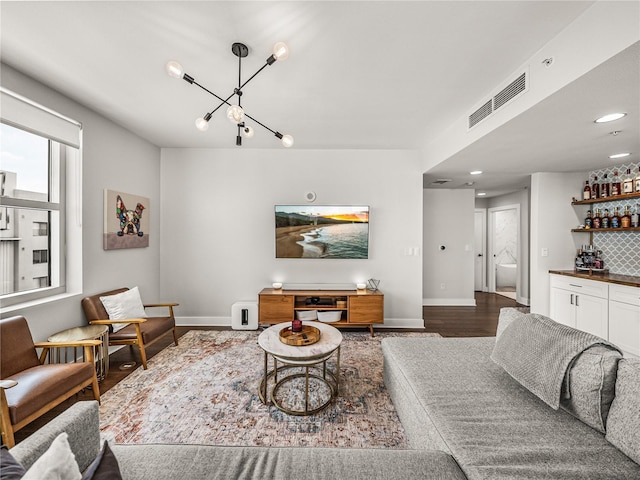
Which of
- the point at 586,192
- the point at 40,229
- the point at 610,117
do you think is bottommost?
the point at 40,229

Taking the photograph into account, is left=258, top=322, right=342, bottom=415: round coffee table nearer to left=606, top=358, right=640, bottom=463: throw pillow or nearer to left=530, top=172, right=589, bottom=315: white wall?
left=606, top=358, right=640, bottom=463: throw pillow

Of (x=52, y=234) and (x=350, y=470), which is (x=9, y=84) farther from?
(x=350, y=470)

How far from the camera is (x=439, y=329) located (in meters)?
4.12

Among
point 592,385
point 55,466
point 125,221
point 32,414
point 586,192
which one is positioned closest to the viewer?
point 55,466

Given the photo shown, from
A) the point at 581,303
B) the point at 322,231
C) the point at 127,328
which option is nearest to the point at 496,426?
the point at 322,231

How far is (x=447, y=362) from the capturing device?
6.24 feet

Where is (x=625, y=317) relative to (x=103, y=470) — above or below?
below

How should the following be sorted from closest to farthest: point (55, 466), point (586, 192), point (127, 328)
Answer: point (55, 466)
point (127, 328)
point (586, 192)

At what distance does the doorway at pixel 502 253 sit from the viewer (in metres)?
6.54

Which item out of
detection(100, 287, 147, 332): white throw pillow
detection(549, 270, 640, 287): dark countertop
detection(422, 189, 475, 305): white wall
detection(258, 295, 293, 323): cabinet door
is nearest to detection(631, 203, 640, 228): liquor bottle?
detection(549, 270, 640, 287): dark countertop

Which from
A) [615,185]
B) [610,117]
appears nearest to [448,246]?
[615,185]

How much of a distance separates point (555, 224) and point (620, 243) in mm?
694

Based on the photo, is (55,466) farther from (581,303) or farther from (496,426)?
(581,303)

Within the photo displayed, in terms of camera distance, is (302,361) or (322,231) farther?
(322,231)
